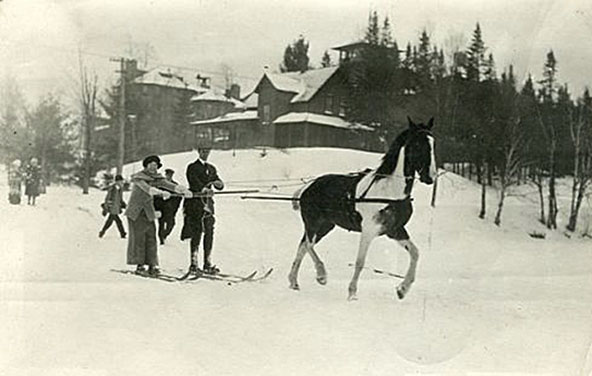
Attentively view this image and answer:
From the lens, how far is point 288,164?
1273mm

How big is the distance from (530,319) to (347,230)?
1.38ft

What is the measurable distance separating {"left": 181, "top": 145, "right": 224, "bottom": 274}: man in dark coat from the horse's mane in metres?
0.31

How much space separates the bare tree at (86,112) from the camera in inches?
48.5

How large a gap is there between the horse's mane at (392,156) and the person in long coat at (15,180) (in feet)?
2.17

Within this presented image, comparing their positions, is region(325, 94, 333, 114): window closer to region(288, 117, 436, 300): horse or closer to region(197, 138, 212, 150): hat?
region(288, 117, 436, 300): horse

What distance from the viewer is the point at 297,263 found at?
4.21ft

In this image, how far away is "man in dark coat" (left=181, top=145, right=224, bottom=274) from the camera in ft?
4.11

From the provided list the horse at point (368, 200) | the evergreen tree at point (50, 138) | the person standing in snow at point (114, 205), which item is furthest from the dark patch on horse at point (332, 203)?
the evergreen tree at point (50, 138)

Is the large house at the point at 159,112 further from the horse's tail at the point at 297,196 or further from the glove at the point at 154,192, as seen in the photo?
the horse's tail at the point at 297,196

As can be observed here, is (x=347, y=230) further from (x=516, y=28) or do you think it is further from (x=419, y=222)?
(x=516, y=28)

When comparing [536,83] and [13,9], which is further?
[536,83]

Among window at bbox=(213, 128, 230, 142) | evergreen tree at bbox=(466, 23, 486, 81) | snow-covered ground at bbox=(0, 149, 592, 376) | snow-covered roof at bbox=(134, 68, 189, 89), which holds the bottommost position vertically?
snow-covered ground at bbox=(0, 149, 592, 376)

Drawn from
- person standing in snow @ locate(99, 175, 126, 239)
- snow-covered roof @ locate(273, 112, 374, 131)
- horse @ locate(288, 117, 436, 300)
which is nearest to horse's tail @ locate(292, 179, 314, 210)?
horse @ locate(288, 117, 436, 300)

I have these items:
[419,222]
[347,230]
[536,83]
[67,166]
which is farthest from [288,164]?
[536,83]
